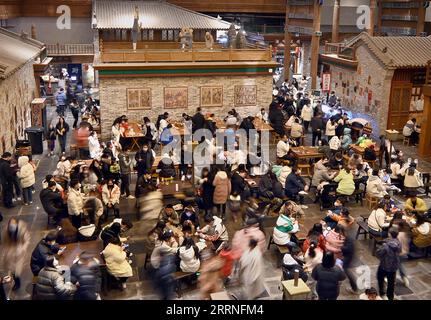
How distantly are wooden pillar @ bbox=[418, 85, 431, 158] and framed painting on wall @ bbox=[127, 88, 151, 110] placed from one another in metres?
11.5

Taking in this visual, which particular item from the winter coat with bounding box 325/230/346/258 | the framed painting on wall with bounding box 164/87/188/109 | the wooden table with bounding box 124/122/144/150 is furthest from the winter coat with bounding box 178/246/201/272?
the framed painting on wall with bounding box 164/87/188/109

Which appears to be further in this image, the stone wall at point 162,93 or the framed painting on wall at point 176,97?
the framed painting on wall at point 176,97

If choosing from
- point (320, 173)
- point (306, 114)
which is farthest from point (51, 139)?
point (306, 114)

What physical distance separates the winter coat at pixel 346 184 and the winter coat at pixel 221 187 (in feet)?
10.6

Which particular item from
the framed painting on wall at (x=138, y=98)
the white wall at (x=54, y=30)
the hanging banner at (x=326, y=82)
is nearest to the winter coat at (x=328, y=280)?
the framed painting on wall at (x=138, y=98)

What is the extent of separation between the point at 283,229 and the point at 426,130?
11.4 meters

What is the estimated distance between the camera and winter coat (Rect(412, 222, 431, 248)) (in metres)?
11.1

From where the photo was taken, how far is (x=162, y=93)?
21.6 metres

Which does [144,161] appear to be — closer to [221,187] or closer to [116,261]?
[221,187]

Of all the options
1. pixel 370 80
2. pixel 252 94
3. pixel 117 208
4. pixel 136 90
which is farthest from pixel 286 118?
pixel 117 208

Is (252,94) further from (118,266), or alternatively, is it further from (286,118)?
(118,266)

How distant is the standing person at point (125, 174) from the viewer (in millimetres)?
14062

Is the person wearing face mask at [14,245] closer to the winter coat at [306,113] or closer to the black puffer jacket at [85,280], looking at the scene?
the black puffer jacket at [85,280]

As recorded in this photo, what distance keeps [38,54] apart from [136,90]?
6.66m
